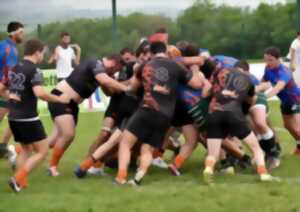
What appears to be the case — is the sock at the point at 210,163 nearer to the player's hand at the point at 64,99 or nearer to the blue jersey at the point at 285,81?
the player's hand at the point at 64,99

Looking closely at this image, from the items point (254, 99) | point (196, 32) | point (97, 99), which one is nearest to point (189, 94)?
point (254, 99)

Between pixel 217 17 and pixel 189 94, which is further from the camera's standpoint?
pixel 217 17

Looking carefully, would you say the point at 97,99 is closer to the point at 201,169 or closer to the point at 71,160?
the point at 71,160

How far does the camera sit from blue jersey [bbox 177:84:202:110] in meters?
9.92

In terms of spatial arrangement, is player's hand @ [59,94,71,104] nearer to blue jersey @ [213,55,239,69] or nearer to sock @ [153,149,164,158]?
sock @ [153,149,164,158]

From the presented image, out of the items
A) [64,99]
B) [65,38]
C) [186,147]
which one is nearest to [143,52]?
[64,99]

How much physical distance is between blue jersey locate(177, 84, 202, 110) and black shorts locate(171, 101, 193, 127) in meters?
0.08

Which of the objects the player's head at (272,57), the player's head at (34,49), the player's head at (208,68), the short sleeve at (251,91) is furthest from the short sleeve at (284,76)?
the player's head at (34,49)

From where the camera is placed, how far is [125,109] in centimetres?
1003

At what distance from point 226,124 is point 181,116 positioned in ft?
3.65

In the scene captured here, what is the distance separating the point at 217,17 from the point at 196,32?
2409 mm

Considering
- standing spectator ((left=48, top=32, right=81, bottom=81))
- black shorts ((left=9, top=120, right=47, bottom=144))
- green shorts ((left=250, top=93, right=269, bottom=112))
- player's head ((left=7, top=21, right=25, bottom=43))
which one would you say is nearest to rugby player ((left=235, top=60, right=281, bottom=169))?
green shorts ((left=250, top=93, right=269, bottom=112))

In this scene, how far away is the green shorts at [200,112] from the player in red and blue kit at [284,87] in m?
1.18

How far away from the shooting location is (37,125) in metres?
8.94
